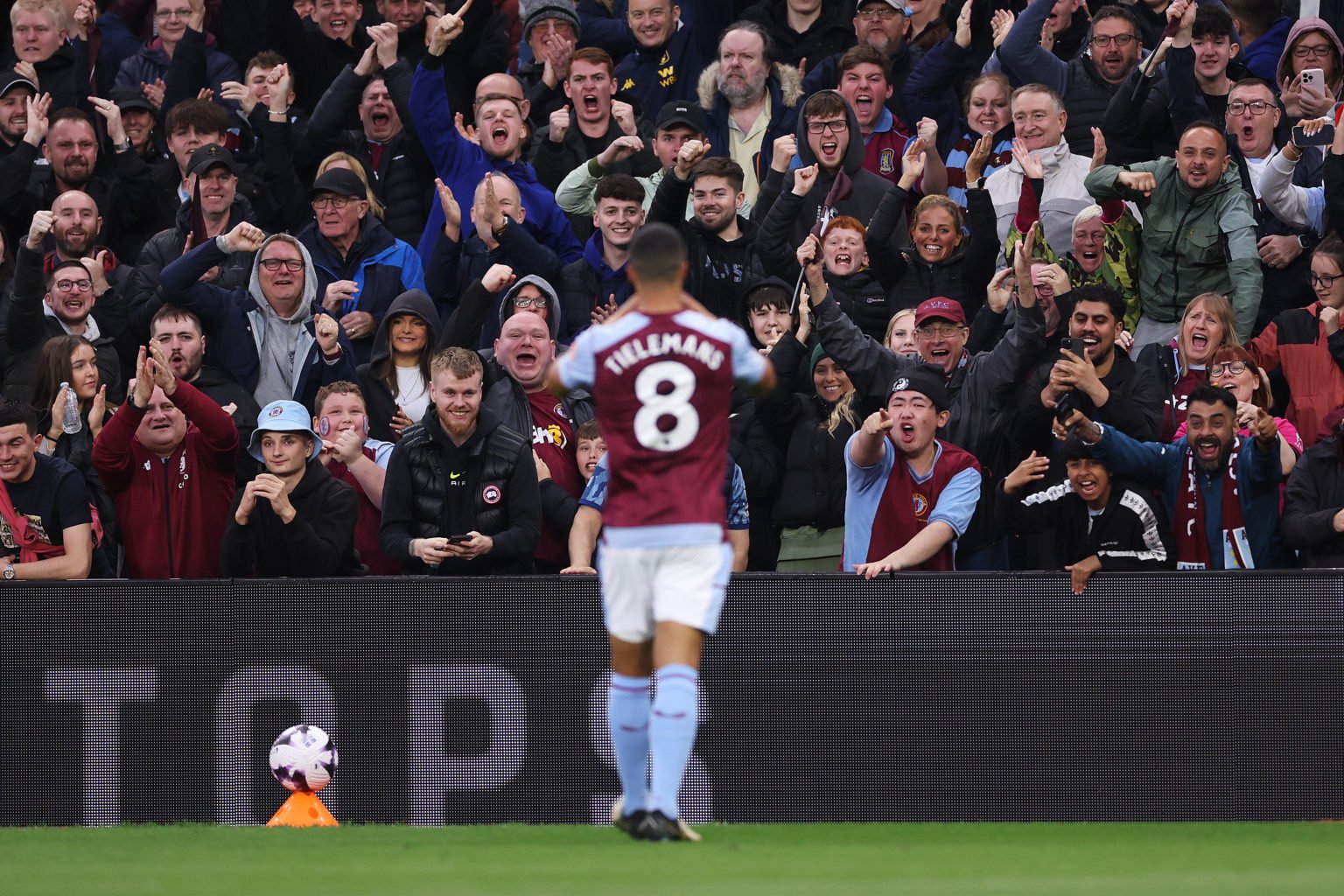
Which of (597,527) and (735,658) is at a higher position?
(597,527)

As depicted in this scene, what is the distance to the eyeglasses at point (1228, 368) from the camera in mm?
Result: 10883

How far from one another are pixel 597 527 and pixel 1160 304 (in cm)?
433

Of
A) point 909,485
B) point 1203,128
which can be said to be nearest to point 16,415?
point 909,485

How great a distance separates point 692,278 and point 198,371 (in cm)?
329

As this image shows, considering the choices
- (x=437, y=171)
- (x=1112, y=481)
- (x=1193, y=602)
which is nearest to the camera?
(x=1193, y=602)

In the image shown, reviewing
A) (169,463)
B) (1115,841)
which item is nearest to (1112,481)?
(1115,841)

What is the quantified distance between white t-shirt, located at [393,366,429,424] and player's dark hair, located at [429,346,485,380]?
132cm

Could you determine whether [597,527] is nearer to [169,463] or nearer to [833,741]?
[833,741]

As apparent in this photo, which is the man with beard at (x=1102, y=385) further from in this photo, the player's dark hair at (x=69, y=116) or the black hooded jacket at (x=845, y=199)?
the player's dark hair at (x=69, y=116)

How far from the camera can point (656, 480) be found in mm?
7301

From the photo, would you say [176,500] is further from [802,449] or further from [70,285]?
[802,449]

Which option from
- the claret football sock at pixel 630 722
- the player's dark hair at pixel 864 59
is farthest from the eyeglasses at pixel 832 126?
the claret football sock at pixel 630 722

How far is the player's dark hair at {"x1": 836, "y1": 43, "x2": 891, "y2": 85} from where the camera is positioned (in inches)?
552

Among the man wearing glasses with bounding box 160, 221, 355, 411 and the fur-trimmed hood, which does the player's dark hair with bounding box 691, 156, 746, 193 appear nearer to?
the fur-trimmed hood
